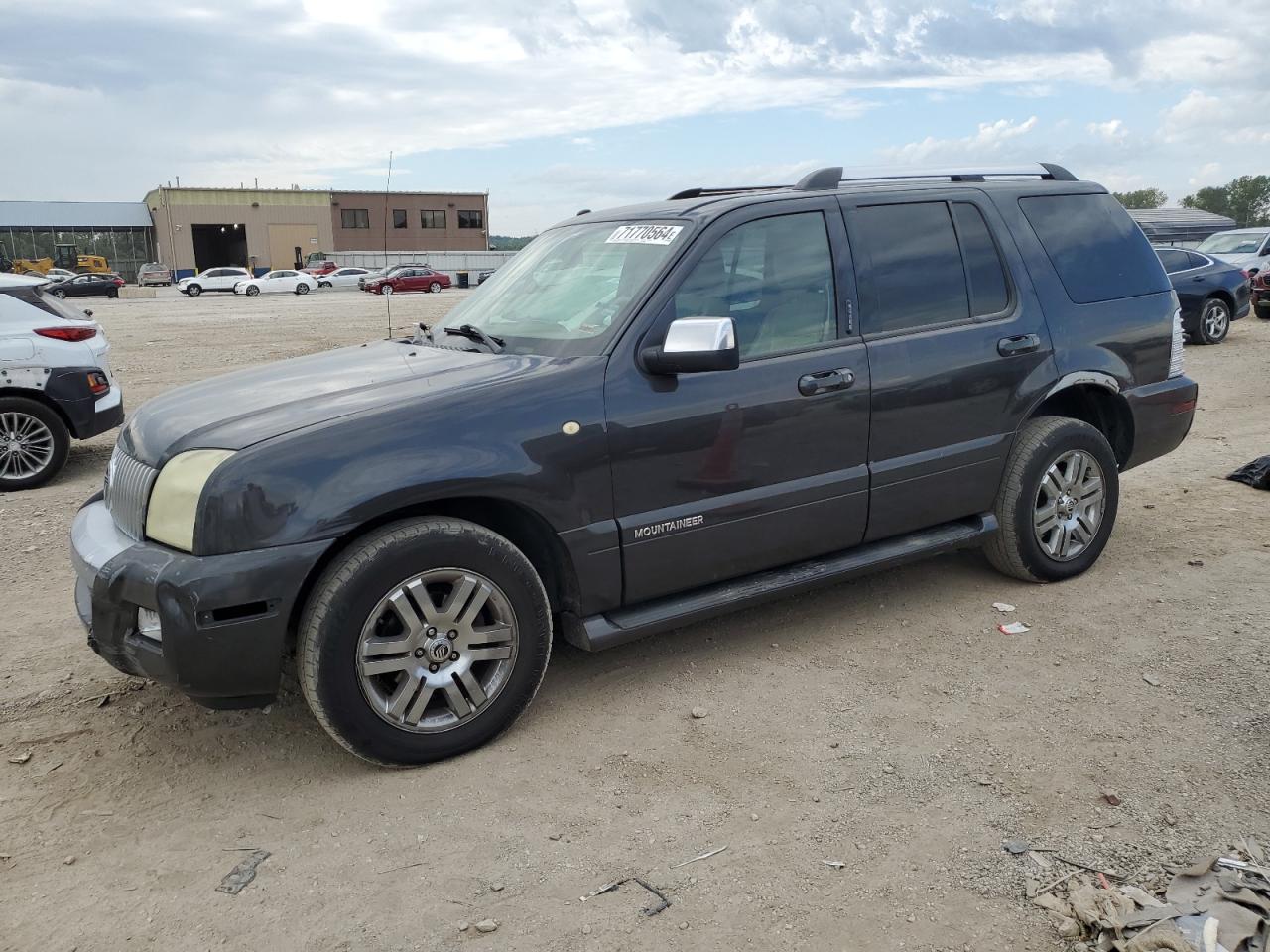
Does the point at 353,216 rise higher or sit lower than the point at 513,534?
higher

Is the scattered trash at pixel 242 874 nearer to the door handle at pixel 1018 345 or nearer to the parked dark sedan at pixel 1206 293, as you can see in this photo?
the door handle at pixel 1018 345

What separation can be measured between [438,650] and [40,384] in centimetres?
600

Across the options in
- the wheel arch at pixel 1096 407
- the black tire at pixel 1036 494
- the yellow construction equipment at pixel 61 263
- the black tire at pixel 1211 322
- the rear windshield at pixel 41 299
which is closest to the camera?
the black tire at pixel 1036 494

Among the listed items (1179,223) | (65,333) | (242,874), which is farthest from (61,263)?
(242,874)

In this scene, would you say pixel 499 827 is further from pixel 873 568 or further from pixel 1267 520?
pixel 1267 520

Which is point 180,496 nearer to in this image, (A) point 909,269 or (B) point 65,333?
(A) point 909,269

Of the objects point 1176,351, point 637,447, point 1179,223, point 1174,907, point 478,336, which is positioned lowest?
point 1174,907

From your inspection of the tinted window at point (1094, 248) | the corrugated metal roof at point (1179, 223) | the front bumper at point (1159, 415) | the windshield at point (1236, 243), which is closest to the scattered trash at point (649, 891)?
the tinted window at point (1094, 248)

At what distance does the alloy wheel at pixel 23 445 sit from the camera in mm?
7871

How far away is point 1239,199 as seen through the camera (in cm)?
10969

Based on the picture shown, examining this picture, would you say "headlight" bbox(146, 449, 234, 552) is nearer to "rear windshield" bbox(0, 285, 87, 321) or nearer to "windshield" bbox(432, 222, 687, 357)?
"windshield" bbox(432, 222, 687, 357)

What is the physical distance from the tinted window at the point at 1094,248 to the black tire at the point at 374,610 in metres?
3.12

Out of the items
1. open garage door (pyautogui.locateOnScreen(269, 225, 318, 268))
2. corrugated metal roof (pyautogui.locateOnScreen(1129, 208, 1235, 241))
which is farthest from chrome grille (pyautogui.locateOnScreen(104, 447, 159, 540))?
open garage door (pyautogui.locateOnScreen(269, 225, 318, 268))

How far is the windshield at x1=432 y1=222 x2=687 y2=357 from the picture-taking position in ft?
13.3
